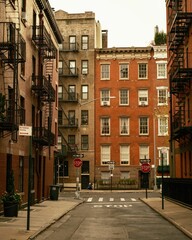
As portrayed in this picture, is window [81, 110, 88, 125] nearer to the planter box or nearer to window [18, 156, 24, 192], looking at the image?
window [18, 156, 24, 192]

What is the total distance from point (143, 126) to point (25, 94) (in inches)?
1456

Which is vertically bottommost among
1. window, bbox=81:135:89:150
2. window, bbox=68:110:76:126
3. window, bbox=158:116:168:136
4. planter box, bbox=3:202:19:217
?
planter box, bbox=3:202:19:217

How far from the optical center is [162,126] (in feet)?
201

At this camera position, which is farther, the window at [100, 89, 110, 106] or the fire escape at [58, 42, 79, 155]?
the window at [100, 89, 110, 106]

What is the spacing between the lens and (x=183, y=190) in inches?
1067

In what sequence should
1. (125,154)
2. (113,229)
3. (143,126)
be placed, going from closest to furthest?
(113,229), (125,154), (143,126)

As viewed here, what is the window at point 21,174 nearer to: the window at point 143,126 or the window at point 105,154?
the window at point 105,154

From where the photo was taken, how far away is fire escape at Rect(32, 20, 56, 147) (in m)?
28.4

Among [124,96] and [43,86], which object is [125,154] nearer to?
[124,96]

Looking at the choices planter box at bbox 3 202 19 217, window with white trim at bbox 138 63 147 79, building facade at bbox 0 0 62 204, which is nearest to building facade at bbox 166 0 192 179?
building facade at bbox 0 0 62 204

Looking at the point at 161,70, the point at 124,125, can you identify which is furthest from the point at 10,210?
the point at 161,70

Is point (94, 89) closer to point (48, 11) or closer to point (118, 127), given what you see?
point (118, 127)

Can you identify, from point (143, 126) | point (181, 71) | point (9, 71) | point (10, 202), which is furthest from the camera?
point (143, 126)

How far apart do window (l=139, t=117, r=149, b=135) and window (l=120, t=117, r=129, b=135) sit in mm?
1696
